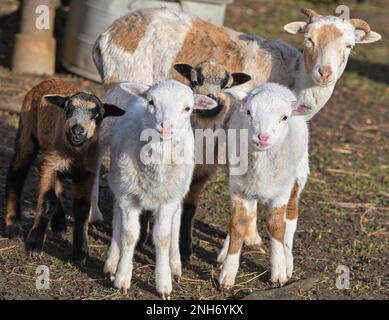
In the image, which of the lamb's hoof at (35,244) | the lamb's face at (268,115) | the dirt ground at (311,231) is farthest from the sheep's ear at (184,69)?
the lamb's hoof at (35,244)

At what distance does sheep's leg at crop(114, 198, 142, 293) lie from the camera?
5922 mm

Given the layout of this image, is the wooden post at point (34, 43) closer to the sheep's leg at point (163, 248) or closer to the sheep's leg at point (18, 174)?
the sheep's leg at point (18, 174)

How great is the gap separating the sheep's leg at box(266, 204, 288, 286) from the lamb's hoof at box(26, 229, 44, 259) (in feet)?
5.14

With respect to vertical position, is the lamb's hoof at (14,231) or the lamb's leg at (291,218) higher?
the lamb's leg at (291,218)

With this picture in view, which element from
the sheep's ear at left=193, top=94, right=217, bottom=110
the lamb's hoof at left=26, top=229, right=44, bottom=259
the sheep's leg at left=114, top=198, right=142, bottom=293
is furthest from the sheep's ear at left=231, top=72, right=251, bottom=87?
the lamb's hoof at left=26, top=229, right=44, bottom=259

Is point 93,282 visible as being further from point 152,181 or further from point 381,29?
point 381,29

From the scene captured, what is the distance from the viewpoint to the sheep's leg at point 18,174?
6.87 meters

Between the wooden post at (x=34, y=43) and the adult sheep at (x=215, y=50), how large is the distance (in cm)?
373

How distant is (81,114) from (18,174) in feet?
3.04

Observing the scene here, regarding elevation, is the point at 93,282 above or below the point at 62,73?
above

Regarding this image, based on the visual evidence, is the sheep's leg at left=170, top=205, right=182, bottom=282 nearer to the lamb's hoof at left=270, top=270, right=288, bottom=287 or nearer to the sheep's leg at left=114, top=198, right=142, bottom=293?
the sheep's leg at left=114, top=198, right=142, bottom=293

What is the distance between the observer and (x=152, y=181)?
5855 millimetres
